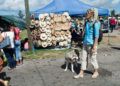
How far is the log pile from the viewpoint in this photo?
1886cm

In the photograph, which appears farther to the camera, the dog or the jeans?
the jeans

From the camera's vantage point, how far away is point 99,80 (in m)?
10.1

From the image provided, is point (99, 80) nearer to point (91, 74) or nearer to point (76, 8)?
point (91, 74)

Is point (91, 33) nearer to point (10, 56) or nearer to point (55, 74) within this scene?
point (55, 74)

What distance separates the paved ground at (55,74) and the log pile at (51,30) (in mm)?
4260

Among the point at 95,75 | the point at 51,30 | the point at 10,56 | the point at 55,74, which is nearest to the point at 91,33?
the point at 95,75

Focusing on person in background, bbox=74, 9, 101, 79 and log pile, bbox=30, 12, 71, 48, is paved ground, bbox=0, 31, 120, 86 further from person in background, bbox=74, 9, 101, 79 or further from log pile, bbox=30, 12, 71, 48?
log pile, bbox=30, 12, 71, 48

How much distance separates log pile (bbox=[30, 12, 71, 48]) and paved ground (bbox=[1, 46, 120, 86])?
14.0 feet

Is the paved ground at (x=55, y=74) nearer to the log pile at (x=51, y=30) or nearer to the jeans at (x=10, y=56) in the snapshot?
the jeans at (x=10, y=56)

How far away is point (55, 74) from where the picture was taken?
11359mm

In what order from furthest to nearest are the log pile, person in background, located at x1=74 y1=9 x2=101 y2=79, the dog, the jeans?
the log pile
the jeans
the dog
person in background, located at x1=74 y1=9 x2=101 y2=79

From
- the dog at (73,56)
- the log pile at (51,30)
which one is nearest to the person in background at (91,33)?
the dog at (73,56)

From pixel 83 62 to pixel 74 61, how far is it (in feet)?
3.39

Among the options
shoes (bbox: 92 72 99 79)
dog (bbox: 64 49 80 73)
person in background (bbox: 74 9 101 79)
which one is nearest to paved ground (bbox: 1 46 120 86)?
shoes (bbox: 92 72 99 79)
